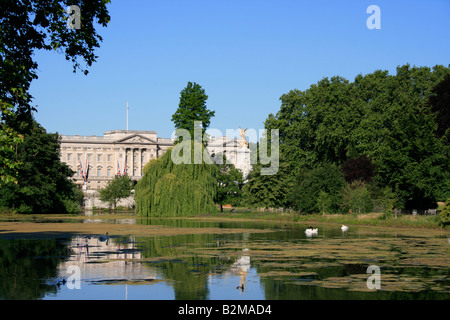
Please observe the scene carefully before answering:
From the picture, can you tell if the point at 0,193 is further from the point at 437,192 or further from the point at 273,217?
the point at 437,192

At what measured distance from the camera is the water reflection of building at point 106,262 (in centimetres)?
1763

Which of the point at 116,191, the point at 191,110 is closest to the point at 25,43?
the point at 191,110

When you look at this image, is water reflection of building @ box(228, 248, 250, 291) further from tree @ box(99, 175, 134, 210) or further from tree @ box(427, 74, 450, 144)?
tree @ box(99, 175, 134, 210)

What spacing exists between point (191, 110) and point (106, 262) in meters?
57.9

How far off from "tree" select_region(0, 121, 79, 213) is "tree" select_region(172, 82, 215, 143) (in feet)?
52.1

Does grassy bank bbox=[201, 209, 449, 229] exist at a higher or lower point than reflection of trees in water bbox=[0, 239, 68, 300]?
higher

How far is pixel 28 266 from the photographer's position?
19.8 meters

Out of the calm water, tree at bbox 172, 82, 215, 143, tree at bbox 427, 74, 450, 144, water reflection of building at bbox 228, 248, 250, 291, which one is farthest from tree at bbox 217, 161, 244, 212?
water reflection of building at bbox 228, 248, 250, 291

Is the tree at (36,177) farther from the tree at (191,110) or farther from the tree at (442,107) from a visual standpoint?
the tree at (442,107)

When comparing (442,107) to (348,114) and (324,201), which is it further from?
(348,114)

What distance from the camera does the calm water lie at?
1494 centimetres

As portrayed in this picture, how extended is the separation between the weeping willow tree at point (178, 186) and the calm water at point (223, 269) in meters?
30.2

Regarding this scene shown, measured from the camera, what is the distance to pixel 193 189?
61781 mm
